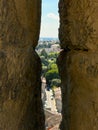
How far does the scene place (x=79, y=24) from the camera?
151 cm

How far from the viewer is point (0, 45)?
1412 millimetres

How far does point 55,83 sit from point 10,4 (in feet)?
88.1

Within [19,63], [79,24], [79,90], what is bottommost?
[79,90]

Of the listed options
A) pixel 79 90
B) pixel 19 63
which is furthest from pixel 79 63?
pixel 19 63

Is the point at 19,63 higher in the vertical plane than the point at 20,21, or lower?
lower

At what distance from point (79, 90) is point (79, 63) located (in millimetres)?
99

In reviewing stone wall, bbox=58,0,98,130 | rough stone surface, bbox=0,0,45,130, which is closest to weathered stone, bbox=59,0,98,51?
stone wall, bbox=58,0,98,130

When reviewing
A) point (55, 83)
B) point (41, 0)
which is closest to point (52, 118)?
point (41, 0)

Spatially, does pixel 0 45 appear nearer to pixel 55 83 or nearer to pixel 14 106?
pixel 14 106

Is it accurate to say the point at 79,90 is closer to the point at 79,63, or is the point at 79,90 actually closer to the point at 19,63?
the point at 79,63

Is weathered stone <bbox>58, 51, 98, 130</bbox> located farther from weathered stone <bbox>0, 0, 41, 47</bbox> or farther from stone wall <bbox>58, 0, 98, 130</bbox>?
weathered stone <bbox>0, 0, 41, 47</bbox>

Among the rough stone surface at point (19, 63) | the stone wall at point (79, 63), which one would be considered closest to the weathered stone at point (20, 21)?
the rough stone surface at point (19, 63)

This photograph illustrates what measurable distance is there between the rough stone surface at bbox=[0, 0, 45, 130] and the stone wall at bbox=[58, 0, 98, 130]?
0.37 feet

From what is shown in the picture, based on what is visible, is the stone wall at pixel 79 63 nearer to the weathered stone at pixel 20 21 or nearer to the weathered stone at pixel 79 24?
the weathered stone at pixel 79 24
